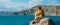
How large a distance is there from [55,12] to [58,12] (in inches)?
18.8

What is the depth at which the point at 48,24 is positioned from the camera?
7.57 meters

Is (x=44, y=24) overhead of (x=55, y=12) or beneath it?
overhead

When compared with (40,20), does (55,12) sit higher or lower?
lower

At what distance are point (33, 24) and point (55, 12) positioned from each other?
81.9ft

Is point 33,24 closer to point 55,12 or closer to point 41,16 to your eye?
point 41,16

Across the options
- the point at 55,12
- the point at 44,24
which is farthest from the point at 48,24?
the point at 55,12

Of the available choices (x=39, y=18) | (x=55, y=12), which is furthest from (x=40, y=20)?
(x=55, y=12)

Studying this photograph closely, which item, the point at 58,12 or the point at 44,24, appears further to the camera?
the point at 58,12

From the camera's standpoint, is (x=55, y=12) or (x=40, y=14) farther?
(x=55, y=12)

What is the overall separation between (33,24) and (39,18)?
31 cm

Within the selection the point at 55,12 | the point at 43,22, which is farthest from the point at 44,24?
the point at 55,12

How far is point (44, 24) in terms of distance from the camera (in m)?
7.54

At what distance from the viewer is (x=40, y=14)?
782 cm

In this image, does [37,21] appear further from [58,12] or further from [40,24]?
[58,12]
